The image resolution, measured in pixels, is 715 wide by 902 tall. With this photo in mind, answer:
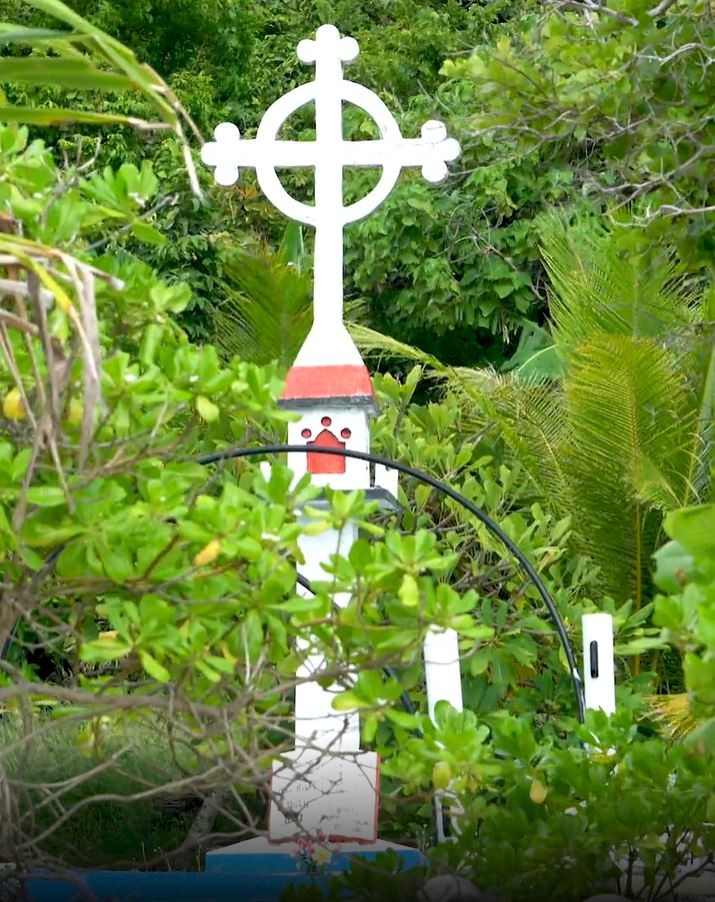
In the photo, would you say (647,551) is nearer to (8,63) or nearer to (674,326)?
(674,326)

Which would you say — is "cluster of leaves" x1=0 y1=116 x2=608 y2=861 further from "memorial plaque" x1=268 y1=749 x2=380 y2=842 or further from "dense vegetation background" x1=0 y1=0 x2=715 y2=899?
"memorial plaque" x1=268 y1=749 x2=380 y2=842

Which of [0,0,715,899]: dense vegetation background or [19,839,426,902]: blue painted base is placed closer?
[0,0,715,899]: dense vegetation background

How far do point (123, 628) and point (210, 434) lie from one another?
10.0 ft

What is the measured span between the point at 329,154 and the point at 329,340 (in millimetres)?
608

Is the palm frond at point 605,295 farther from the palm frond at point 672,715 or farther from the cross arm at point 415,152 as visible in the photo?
the cross arm at point 415,152

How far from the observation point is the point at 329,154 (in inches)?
161

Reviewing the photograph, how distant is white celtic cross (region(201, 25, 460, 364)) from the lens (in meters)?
4.02

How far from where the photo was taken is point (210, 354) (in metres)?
2.21

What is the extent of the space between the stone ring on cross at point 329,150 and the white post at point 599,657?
1356mm

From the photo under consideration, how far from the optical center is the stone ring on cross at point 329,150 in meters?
4.04

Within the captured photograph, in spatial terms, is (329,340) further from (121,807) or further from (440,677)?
(121,807)

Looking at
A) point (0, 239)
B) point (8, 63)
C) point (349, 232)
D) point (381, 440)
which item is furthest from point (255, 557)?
point (349, 232)

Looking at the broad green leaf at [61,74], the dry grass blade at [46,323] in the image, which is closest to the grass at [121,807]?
the dry grass blade at [46,323]

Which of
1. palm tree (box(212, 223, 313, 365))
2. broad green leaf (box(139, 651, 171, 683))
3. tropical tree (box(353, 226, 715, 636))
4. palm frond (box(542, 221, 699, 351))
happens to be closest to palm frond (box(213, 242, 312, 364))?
palm tree (box(212, 223, 313, 365))
